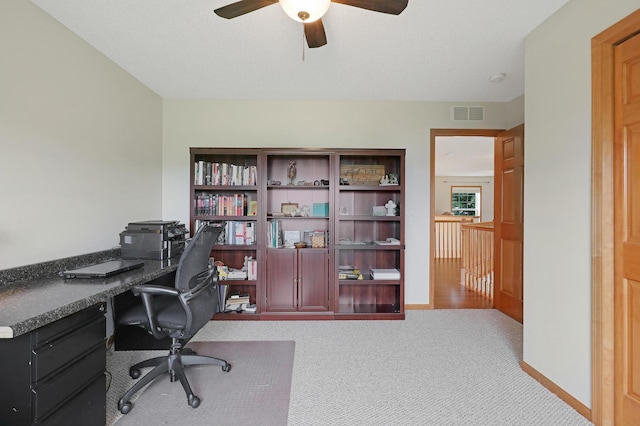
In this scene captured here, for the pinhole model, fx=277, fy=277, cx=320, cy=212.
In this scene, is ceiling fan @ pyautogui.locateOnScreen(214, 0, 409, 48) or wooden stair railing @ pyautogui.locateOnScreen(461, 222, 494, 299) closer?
ceiling fan @ pyautogui.locateOnScreen(214, 0, 409, 48)

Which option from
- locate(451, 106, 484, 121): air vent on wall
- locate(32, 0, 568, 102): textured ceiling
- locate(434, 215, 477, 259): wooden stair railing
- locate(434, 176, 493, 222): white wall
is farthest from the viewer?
locate(434, 176, 493, 222): white wall

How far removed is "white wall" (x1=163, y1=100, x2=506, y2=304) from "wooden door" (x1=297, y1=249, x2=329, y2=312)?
1.06m

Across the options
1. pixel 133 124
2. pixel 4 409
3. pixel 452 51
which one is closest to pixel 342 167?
pixel 452 51

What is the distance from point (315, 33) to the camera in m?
1.67

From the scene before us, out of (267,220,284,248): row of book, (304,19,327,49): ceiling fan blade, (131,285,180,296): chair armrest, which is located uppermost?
(304,19,327,49): ceiling fan blade

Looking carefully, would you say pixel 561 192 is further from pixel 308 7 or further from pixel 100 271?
pixel 100 271

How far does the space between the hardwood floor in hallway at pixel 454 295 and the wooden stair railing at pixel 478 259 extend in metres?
0.15

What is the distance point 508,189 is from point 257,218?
2.90 m

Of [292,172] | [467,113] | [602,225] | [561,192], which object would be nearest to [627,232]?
[602,225]

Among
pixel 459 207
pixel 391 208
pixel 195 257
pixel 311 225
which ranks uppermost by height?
pixel 459 207

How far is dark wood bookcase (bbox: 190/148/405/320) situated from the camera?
3.05 m

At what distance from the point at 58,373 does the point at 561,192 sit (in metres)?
2.86

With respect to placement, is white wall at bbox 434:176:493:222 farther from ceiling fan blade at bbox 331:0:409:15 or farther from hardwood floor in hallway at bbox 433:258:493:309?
ceiling fan blade at bbox 331:0:409:15

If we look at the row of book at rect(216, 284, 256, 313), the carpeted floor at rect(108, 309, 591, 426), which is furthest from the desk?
the row of book at rect(216, 284, 256, 313)
